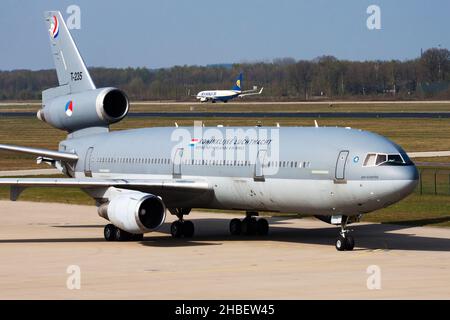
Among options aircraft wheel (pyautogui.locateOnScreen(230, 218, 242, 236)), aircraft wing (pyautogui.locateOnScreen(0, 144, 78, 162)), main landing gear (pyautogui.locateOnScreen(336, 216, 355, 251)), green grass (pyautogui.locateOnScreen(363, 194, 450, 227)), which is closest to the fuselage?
aircraft wing (pyautogui.locateOnScreen(0, 144, 78, 162))

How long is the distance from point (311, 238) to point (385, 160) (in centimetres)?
732

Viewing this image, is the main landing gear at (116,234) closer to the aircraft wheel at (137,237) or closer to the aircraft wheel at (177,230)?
the aircraft wheel at (137,237)

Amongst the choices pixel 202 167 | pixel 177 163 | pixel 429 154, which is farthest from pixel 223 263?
pixel 429 154

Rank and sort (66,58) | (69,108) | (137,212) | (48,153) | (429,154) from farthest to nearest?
(429,154), (66,58), (69,108), (48,153), (137,212)

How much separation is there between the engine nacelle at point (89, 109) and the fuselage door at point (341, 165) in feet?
45.5

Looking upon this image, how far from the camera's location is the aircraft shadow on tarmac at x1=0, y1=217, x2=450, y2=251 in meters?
41.7

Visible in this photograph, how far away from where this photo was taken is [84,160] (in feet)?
160

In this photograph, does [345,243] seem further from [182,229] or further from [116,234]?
[116,234]

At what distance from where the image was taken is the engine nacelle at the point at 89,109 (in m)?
48.8

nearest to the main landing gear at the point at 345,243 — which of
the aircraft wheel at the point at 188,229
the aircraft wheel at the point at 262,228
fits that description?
the aircraft wheel at the point at 262,228

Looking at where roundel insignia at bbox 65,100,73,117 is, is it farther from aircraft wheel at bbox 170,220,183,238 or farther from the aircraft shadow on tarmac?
aircraft wheel at bbox 170,220,183,238

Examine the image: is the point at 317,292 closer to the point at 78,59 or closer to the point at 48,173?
the point at 78,59

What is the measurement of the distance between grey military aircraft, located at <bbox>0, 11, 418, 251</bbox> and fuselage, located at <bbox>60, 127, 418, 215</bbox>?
4 centimetres

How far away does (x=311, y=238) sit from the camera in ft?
145
